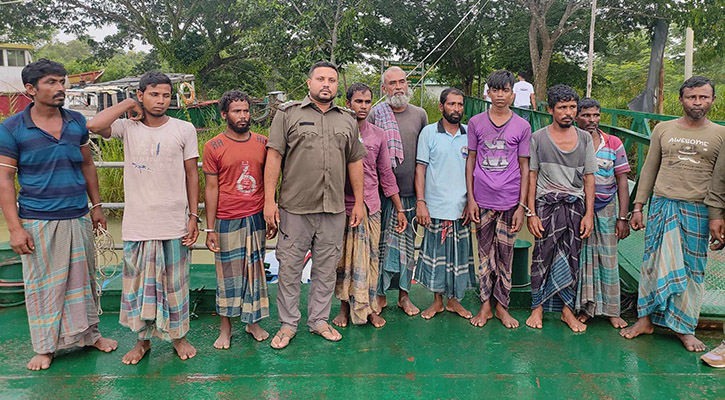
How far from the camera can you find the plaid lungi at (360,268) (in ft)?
11.0

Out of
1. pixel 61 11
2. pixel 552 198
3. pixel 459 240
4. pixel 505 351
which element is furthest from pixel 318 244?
pixel 61 11

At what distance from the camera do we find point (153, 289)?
2.91 meters

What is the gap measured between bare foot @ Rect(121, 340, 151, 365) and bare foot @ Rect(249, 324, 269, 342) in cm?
58

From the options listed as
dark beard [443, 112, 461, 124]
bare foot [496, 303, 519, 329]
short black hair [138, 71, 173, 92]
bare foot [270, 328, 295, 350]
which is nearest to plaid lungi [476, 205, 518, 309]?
bare foot [496, 303, 519, 329]

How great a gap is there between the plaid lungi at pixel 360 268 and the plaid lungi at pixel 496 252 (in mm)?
701

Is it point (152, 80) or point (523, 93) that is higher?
point (523, 93)

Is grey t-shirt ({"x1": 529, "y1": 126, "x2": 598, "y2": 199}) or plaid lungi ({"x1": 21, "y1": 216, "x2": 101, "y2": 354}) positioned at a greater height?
grey t-shirt ({"x1": 529, "y1": 126, "x2": 598, "y2": 199})

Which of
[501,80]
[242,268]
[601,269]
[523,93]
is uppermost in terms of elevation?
[523,93]

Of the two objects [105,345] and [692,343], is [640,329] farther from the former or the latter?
[105,345]

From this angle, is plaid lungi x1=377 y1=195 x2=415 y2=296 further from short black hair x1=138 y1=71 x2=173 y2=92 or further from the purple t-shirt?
short black hair x1=138 y1=71 x2=173 y2=92

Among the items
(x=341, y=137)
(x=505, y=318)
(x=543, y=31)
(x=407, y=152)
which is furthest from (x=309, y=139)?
(x=543, y=31)

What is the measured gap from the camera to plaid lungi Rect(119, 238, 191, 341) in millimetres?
2883

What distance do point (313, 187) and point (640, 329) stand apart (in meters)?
2.21

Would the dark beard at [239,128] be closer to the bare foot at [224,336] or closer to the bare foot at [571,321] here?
the bare foot at [224,336]
